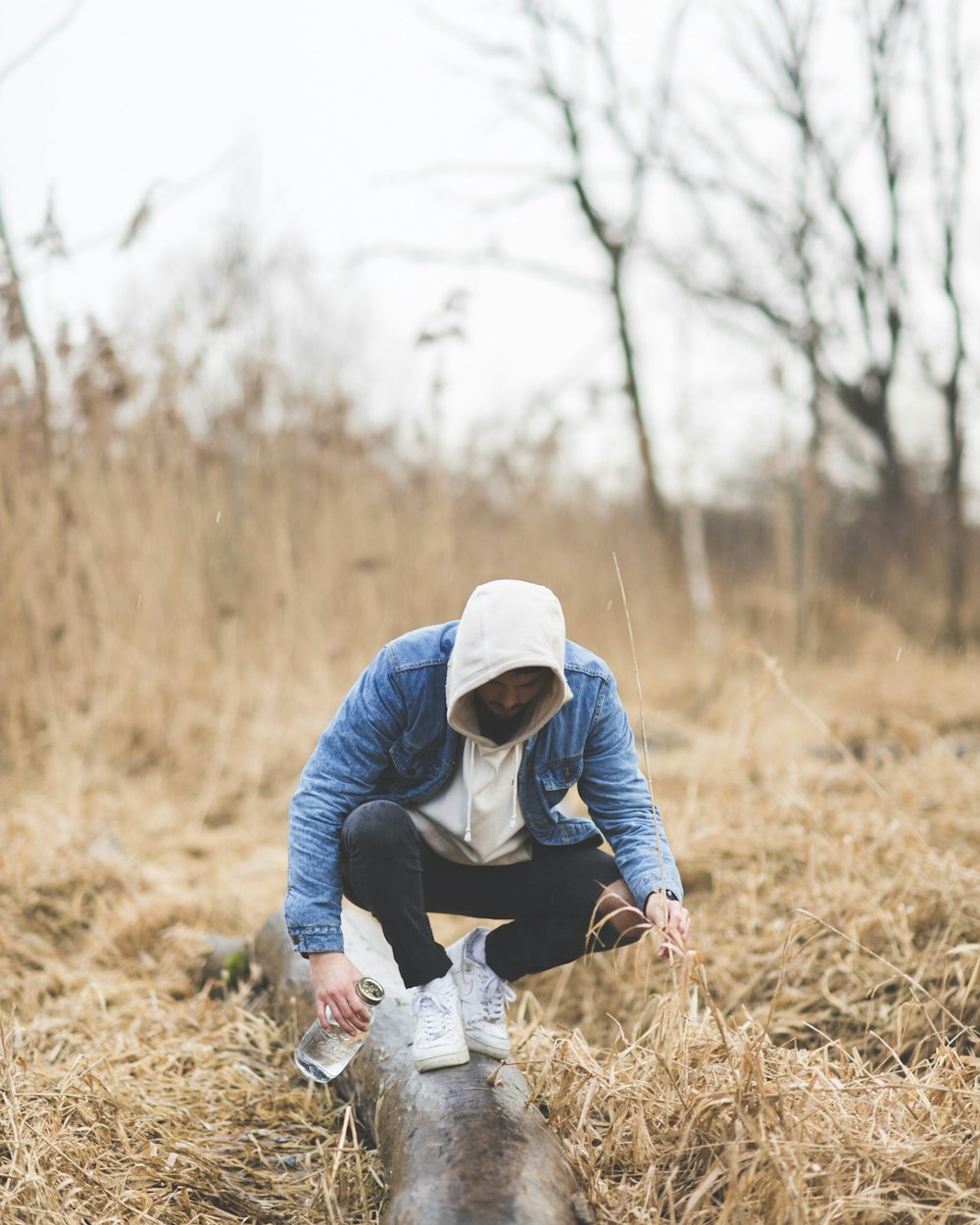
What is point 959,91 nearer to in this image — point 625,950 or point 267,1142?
point 625,950

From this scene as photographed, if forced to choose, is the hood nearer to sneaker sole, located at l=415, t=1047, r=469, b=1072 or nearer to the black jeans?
the black jeans

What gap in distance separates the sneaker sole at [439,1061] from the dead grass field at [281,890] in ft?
0.63

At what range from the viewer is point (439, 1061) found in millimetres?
2008

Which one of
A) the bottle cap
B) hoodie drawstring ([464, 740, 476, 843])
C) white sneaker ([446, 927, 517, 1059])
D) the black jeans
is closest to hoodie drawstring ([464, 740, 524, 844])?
hoodie drawstring ([464, 740, 476, 843])

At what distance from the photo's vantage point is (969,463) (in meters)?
12.6

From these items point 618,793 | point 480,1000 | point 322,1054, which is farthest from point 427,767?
point 322,1054

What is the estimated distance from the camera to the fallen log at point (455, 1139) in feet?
5.21

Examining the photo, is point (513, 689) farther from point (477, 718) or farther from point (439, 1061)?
point (439, 1061)

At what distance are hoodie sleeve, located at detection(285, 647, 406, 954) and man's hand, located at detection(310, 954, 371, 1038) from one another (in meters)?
0.06

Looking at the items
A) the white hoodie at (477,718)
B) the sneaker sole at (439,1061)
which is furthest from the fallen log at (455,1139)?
the white hoodie at (477,718)

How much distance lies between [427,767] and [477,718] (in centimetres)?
19

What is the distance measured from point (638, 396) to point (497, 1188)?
9.25 m

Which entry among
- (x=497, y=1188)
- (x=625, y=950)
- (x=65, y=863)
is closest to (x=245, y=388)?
(x=65, y=863)

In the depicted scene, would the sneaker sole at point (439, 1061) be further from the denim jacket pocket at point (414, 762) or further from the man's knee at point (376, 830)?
the denim jacket pocket at point (414, 762)
